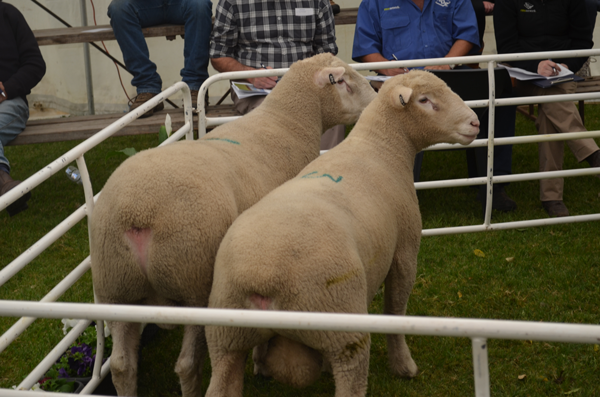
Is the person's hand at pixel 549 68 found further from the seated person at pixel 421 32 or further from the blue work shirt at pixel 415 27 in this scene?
the blue work shirt at pixel 415 27

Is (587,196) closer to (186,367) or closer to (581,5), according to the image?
(581,5)

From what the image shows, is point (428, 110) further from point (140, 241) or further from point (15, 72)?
point (15, 72)

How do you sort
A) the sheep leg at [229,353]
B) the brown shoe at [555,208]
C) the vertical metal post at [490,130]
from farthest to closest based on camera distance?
the brown shoe at [555,208], the vertical metal post at [490,130], the sheep leg at [229,353]

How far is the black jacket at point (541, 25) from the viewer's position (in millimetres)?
4891

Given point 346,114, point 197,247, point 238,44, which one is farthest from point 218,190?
point 238,44

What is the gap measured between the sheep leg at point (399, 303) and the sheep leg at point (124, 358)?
3.52ft

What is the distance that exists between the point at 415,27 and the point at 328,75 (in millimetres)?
2163

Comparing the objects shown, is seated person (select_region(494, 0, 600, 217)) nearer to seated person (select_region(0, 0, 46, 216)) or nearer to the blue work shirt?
the blue work shirt

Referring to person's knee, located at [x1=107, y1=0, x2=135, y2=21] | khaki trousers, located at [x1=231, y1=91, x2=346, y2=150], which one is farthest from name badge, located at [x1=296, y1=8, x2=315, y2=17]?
person's knee, located at [x1=107, y1=0, x2=135, y2=21]

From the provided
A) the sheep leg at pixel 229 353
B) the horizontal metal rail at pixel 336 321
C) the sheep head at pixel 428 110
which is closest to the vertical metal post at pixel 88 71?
the sheep head at pixel 428 110

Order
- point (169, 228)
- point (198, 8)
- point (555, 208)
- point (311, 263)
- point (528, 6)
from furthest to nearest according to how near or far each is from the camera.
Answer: point (198, 8) → point (528, 6) → point (555, 208) → point (169, 228) → point (311, 263)

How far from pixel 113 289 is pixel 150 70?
3.70m

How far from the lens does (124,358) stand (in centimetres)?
224

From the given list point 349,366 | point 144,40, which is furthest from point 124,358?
point 144,40
